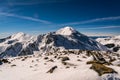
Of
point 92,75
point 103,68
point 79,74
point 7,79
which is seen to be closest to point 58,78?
point 79,74

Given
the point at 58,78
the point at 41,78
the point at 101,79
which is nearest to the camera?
the point at 101,79

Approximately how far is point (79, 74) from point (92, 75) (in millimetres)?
2203

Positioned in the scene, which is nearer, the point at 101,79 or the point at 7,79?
the point at 101,79

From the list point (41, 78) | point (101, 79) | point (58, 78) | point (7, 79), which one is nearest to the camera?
point (101, 79)

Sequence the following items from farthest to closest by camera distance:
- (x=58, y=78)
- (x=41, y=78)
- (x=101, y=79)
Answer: (x=41, y=78) < (x=58, y=78) < (x=101, y=79)

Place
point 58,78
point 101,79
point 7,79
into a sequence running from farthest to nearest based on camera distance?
point 7,79, point 58,78, point 101,79

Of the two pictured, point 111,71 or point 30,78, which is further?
Answer: point 30,78

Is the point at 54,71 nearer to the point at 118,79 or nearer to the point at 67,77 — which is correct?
the point at 67,77

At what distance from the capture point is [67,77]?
32.8m

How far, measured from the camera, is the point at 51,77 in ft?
115

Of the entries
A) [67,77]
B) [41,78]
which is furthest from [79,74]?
[41,78]

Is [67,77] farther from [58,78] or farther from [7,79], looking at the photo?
[7,79]

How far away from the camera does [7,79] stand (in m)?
38.3

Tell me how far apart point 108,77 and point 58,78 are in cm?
825
